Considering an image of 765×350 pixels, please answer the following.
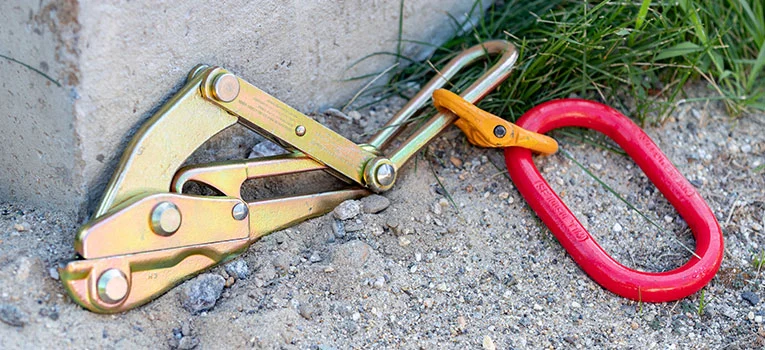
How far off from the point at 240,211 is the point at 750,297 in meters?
1.15

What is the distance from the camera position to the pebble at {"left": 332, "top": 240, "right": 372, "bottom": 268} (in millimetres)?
1940

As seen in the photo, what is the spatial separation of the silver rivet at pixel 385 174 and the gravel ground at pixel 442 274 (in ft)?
0.18

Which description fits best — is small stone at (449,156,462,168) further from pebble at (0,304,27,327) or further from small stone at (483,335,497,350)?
pebble at (0,304,27,327)

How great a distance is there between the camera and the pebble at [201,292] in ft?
5.95

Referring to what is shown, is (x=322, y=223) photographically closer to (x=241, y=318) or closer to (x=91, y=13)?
(x=241, y=318)

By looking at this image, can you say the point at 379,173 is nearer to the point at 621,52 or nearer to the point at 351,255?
the point at 351,255

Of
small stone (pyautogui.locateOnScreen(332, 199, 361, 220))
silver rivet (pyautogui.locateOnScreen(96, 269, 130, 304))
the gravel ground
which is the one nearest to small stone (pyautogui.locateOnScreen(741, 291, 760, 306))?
the gravel ground

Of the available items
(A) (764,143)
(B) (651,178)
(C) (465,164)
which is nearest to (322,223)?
(C) (465,164)

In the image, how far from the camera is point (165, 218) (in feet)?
5.74

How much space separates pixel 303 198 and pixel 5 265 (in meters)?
0.61

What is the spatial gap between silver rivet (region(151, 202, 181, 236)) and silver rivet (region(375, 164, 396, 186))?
469mm

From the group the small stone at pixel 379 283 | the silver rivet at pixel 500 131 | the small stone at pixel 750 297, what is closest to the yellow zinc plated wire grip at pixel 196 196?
the silver rivet at pixel 500 131

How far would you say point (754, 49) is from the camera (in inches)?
103

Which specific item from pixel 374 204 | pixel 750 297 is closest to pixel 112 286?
pixel 374 204
